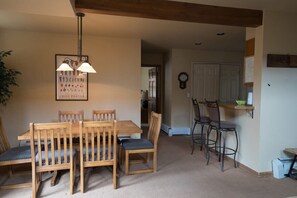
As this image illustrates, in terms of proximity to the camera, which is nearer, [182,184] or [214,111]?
[182,184]

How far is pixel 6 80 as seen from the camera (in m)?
3.89

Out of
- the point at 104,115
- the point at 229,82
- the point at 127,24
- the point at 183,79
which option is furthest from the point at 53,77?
the point at 229,82

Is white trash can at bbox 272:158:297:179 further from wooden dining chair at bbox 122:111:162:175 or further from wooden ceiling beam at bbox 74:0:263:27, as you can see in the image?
Answer: wooden ceiling beam at bbox 74:0:263:27

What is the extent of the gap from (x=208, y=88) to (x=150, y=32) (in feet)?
9.23

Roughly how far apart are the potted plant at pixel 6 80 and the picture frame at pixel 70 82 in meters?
0.75

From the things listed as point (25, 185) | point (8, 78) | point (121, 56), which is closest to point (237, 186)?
point (25, 185)

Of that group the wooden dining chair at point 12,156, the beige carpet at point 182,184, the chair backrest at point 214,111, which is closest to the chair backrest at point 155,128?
the beige carpet at point 182,184

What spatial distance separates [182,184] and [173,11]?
2324 millimetres

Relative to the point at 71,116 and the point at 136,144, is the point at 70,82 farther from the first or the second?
the point at 136,144

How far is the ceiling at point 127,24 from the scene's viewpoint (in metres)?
2.67

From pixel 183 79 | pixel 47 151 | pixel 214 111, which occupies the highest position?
pixel 183 79

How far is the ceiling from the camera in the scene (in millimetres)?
2672

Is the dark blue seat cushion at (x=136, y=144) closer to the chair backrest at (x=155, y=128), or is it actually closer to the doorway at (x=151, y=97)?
the chair backrest at (x=155, y=128)

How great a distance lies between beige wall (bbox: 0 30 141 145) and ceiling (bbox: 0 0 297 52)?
9.3 inches
